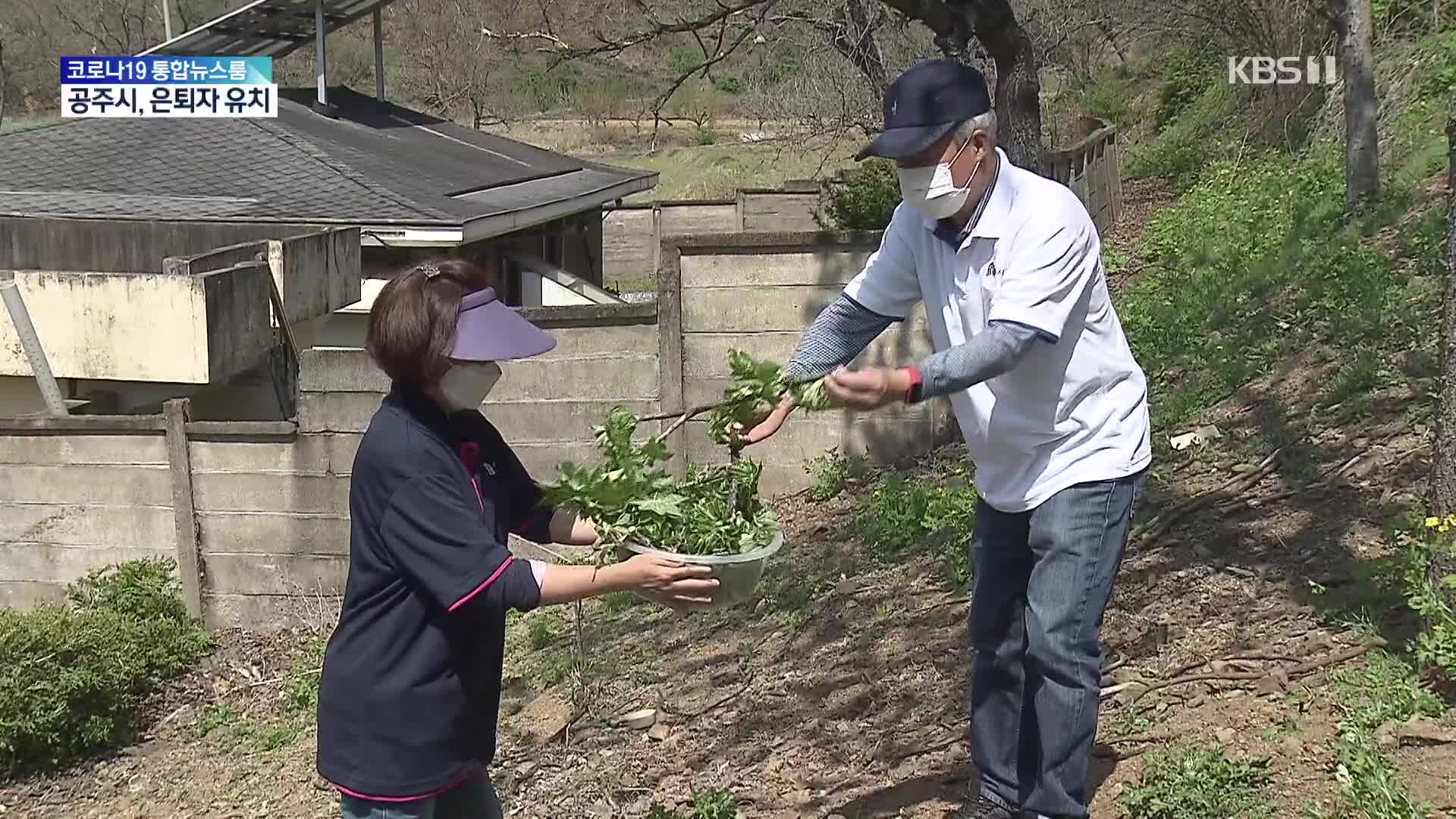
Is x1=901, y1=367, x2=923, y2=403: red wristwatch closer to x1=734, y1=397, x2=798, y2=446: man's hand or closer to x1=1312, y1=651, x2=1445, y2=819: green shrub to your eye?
x1=734, y1=397, x2=798, y2=446: man's hand

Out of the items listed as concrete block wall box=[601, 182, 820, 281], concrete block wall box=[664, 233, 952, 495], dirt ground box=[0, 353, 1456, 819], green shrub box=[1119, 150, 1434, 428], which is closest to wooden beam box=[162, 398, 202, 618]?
dirt ground box=[0, 353, 1456, 819]

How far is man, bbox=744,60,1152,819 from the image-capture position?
2.84 metres

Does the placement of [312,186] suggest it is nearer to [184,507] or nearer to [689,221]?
[184,507]

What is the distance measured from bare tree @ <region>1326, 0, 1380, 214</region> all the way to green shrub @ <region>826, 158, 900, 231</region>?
6665 mm

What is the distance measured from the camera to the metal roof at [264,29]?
62.5 ft

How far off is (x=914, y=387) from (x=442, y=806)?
4.45 ft

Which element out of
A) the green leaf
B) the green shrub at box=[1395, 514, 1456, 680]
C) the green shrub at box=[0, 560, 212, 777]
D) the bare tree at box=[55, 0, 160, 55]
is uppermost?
the bare tree at box=[55, 0, 160, 55]

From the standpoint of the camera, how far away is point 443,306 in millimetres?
2545

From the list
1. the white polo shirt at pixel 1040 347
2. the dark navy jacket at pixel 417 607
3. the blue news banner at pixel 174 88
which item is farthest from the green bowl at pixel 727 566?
the blue news banner at pixel 174 88

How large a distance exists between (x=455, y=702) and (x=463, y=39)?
3657 centimetres

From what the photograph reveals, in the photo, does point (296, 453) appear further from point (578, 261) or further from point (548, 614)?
point (578, 261)

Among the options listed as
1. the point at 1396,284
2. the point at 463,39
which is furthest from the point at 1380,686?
the point at 463,39

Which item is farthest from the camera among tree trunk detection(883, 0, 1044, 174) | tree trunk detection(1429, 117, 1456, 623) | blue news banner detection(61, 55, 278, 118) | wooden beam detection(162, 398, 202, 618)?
blue news banner detection(61, 55, 278, 118)

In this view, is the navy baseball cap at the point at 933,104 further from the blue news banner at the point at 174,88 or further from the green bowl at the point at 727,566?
the blue news banner at the point at 174,88
